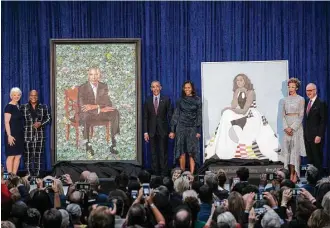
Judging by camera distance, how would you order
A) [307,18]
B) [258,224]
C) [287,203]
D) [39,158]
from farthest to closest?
[307,18]
[39,158]
[287,203]
[258,224]

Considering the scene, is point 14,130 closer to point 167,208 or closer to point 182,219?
point 167,208

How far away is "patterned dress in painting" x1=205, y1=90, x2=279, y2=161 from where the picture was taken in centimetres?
1012

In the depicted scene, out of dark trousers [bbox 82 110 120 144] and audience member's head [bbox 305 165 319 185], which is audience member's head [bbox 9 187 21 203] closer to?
audience member's head [bbox 305 165 319 185]

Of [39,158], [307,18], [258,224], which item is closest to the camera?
[258,224]

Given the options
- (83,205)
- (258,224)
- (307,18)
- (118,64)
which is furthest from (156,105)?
(258,224)

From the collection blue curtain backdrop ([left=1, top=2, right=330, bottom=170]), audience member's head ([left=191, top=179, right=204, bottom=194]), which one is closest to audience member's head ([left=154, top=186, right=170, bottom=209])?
audience member's head ([left=191, top=179, right=204, bottom=194])

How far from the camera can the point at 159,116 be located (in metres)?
10.0

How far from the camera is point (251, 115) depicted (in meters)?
10.3

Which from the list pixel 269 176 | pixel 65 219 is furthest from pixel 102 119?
pixel 65 219

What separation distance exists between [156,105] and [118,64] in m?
0.91

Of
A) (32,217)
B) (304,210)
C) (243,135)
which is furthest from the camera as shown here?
(243,135)

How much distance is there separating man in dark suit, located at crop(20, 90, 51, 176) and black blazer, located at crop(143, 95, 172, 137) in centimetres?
145

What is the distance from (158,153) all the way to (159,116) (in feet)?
1.99

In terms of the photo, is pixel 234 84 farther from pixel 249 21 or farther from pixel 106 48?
pixel 106 48
